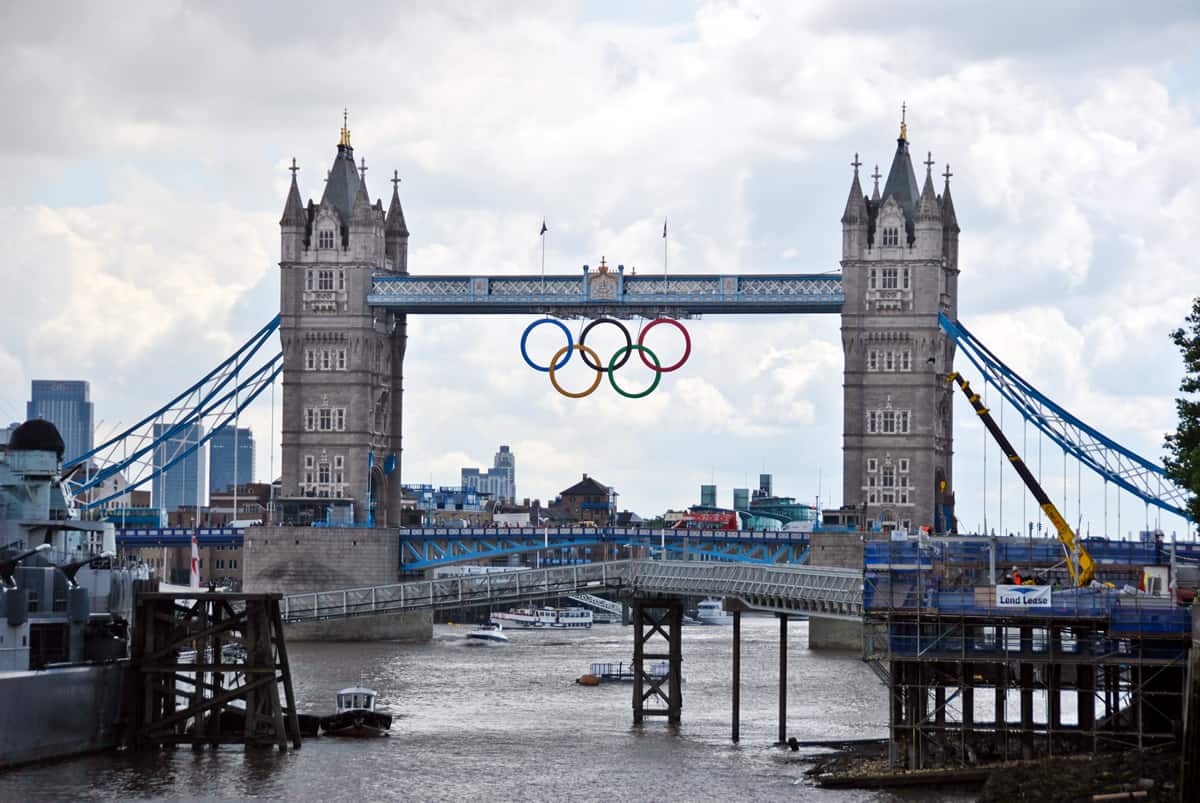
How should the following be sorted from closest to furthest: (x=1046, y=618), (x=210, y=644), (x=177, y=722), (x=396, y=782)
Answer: (x=1046, y=618)
(x=396, y=782)
(x=177, y=722)
(x=210, y=644)

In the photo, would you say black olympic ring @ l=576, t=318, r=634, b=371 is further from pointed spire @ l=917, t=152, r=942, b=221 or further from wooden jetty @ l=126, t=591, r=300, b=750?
wooden jetty @ l=126, t=591, r=300, b=750

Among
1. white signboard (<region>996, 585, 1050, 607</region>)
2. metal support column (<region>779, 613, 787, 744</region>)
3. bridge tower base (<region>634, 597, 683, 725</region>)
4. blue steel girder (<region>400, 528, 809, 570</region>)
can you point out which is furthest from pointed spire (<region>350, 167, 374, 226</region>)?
white signboard (<region>996, 585, 1050, 607</region>)

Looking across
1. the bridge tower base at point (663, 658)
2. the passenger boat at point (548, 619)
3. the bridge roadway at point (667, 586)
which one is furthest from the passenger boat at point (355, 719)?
the passenger boat at point (548, 619)

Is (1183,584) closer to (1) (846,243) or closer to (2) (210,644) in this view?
(2) (210,644)

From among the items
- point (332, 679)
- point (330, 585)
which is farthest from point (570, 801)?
point (330, 585)

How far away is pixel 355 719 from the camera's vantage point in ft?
281

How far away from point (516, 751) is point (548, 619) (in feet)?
368

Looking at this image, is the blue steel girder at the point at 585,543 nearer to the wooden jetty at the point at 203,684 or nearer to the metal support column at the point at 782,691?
the metal support column at the point at 782,691

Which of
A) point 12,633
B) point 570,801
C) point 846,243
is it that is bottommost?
point 570,801

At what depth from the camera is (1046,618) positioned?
220ft

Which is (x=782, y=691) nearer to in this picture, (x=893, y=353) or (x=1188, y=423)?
(x=1188, y=423)

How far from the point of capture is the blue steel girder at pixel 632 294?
159m

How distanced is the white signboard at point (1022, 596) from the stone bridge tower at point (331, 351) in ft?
330

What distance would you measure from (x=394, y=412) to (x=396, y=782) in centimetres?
10066
